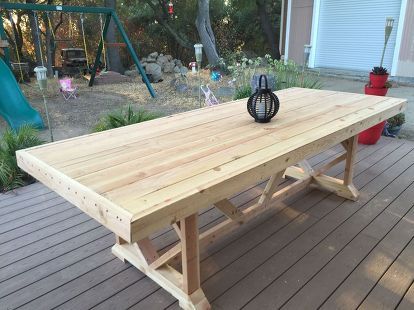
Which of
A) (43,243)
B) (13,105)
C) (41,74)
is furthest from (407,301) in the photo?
(13,105)

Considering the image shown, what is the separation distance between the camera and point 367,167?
3.06 m

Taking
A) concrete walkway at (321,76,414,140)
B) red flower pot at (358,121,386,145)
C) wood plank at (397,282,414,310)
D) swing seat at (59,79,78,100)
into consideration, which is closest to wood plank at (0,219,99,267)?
wood plank at (397,282,414,310)

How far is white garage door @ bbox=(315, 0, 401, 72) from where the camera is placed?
7.67m

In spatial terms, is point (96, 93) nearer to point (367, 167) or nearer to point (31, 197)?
point (31, 197)

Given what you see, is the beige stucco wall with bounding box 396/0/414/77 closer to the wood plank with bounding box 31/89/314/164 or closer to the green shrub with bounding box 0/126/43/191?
the wood plank with bounding box 31/89/314/164

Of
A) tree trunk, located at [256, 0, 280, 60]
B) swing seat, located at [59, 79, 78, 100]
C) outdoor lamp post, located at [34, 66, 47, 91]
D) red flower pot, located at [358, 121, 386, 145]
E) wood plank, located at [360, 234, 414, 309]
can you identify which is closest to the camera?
wood plank, located at [360, 234, 414, 309]

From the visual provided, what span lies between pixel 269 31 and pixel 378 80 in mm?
8574

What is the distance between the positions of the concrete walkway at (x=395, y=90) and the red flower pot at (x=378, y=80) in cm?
96

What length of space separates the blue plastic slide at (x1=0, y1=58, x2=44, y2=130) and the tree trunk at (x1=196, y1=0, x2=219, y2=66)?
15.4ft

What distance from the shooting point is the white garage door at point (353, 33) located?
767 cm

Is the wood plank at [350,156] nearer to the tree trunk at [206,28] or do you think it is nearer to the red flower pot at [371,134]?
the red flower pot at [371,134]

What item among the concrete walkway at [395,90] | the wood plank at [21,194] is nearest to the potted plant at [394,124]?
the concrete walkway at [395,90]

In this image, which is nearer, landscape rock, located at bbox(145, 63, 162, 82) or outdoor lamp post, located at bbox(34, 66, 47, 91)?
outdoor lamp post, located at bbox(34, 66, 47, 91)

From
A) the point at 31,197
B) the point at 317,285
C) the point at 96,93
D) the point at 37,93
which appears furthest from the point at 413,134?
the point at 37,93
